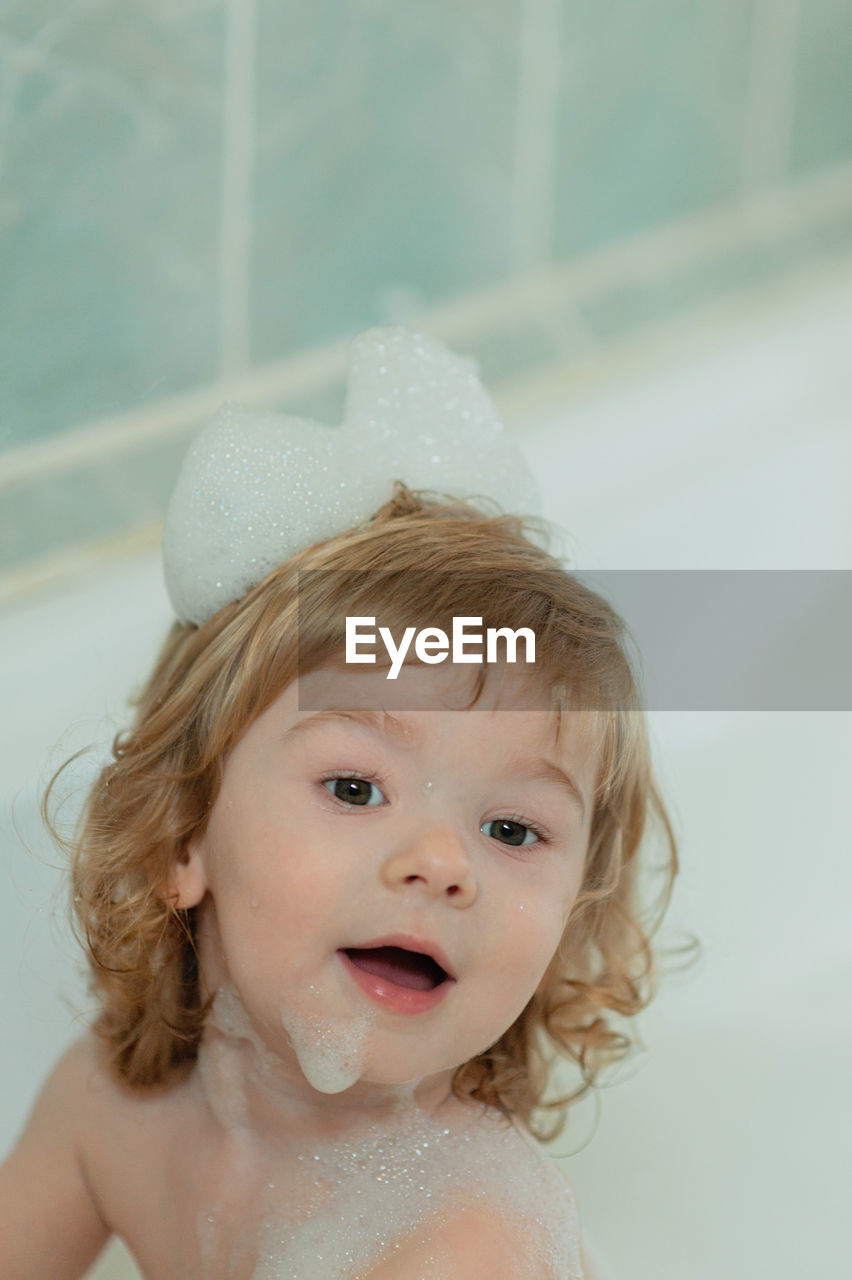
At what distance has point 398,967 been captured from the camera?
79 centimetres

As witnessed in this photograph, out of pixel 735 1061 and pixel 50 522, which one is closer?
pixel 50 522

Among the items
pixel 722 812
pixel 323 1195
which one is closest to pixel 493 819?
pixel 323 1195

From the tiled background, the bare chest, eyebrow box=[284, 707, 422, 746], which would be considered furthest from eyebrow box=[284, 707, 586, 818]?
the tiled background

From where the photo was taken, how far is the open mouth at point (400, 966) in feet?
2.57

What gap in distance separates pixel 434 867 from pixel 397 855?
0.02 meters

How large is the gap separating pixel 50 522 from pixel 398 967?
1.74 ft

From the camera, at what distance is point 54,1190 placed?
94 cm

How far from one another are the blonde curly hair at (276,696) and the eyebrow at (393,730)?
0.03 m

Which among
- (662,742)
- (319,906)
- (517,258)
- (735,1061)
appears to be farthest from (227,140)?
(735,1061)

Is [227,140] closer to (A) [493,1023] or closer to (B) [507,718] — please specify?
(B) [507,718]

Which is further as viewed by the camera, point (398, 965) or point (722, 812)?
point (722, 812)

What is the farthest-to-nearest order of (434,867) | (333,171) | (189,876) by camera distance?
(333,171)
(189,876)
(434,867)

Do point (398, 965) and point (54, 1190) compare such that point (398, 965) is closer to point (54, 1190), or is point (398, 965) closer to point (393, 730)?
point (393, 730)

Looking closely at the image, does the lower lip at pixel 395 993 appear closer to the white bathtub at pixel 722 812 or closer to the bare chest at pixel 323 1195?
the bare chest at pixel 323 1195
